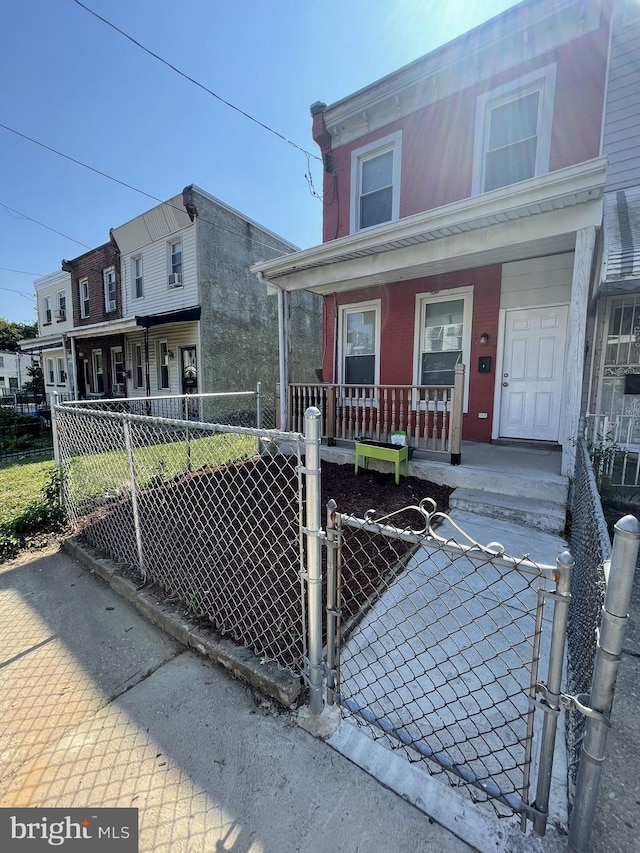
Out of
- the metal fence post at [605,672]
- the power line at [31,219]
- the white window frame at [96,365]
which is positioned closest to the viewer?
the metal fence post at [605,672]

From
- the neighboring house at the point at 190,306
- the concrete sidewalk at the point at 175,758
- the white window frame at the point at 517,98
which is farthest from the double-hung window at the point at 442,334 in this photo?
the neighboring house at the point at 190,306

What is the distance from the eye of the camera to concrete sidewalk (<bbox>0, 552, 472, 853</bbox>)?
128 cm

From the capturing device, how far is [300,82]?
6883 millimetres

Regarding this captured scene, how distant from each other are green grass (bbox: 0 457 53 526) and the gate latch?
457 centimetres

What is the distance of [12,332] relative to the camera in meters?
A: 39.9

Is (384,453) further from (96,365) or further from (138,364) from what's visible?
(96,365)

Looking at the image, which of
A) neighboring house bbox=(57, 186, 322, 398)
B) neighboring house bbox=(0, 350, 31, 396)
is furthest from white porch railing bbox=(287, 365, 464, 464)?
neighboring house bbox=(0, 350, 31, 396)

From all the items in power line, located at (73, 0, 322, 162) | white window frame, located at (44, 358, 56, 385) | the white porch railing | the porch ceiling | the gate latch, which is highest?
power line, located at (73, 0, 322, 162)

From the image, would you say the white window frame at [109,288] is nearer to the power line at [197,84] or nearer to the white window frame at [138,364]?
the white window frame at [138,364]

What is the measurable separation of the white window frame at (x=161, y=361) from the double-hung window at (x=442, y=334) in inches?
355

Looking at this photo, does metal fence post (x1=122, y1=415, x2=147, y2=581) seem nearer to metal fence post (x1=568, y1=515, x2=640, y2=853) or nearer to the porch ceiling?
metal fence post (x1=568, y1=515, x2=640, y2=853)

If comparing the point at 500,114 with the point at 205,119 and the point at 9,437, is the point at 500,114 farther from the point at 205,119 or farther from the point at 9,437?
the point at 9,437

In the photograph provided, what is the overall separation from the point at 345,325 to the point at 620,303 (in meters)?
4.21

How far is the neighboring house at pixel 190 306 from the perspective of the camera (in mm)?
10992
